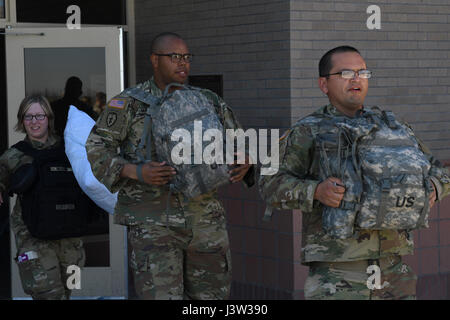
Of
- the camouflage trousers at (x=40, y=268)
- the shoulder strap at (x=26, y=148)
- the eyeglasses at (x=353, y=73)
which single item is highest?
the eyeglasses at (x=353, y=73)

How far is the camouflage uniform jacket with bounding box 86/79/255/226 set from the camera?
189 inches

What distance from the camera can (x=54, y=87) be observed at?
7375 mm

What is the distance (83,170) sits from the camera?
5.61 metres

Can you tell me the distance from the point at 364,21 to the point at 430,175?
114 inches

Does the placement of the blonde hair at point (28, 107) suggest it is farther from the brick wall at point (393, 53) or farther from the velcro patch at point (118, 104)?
the brick wall at point (393, 53)

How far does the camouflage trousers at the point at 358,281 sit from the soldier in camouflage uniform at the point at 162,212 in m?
0.82

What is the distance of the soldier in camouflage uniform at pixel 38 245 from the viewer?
18.6 feet

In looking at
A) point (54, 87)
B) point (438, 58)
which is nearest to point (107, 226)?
point (54, 87)

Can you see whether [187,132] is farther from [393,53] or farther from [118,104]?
[393,53]

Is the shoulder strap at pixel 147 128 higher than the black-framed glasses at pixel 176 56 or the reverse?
the reverse

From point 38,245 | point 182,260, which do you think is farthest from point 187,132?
point 38,245

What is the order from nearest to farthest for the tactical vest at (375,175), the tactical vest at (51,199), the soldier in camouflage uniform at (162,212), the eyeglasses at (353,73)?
the tactical vest at (375,175), the eyeglasses at (353,73), the soldier in camouflage uniform at (162,212), the tactical vest at (51,199)

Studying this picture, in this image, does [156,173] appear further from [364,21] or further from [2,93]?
[2,93]

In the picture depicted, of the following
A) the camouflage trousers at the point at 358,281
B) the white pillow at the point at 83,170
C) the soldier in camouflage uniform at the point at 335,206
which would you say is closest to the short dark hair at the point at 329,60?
the soldier in camouflage uniform at the point at 335,206
